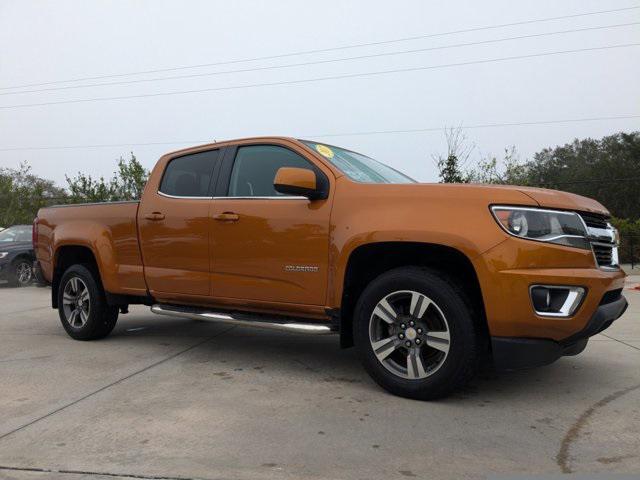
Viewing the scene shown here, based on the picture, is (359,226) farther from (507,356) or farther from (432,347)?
(507,356)

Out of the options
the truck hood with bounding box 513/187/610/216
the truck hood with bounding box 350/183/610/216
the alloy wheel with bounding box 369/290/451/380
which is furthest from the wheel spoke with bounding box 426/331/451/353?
the truck hood with bounding box 513/187/610/216

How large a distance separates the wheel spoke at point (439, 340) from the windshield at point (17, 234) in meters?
13.0

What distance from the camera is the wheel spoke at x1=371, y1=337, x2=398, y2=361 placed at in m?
3.73

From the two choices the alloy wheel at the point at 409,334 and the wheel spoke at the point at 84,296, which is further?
the wheel spoke at the point at 84,296

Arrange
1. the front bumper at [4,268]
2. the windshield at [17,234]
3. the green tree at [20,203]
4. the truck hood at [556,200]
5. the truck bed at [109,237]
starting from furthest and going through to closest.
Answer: the green tree at [20,203] → the windshield at [17,234] → the front bumper at [4,268] → the truck bed at [109,237] → the truck hood at [556,200]

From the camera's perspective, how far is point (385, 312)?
3725 millimetres

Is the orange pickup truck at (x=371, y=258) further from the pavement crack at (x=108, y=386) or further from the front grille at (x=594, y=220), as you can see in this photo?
the pavement crack at (x=108, y=386)

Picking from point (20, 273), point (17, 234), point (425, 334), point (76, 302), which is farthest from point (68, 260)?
point (17, 234)

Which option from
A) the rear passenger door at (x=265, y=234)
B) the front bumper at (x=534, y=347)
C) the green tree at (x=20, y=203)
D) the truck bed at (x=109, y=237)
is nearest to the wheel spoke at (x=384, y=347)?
the rear passenger door at (x=265, y=234)

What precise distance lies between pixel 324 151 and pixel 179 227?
1.46 meters

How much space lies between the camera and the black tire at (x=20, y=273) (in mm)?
13266

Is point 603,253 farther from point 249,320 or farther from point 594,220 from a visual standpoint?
point 249,320

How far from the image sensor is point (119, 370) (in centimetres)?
457

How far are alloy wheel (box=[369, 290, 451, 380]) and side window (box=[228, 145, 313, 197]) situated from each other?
1.31 meters
